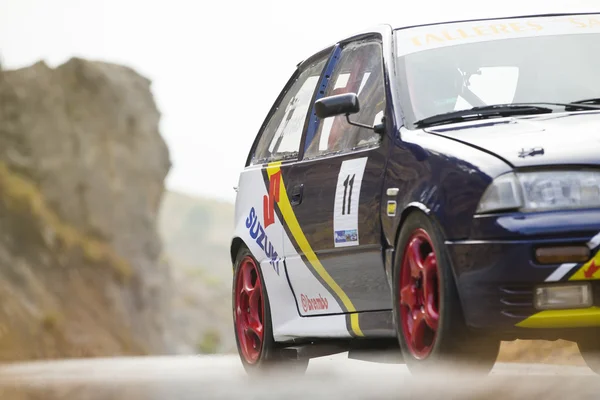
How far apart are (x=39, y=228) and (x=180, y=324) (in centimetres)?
5161

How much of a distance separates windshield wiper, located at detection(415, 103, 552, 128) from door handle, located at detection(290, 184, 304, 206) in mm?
1213

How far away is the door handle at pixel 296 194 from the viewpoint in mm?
7641

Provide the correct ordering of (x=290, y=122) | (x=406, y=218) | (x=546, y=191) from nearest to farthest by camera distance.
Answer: (x=546, y=191)
(x=406, y=218)
(x=290, y=122)

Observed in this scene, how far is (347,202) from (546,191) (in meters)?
1.51

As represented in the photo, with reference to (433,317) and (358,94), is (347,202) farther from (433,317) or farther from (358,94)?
(433,317)

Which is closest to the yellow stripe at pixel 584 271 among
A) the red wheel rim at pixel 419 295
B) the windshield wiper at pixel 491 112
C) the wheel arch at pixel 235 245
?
the red wheel rim at pixel 419 295

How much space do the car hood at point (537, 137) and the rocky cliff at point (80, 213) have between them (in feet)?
122

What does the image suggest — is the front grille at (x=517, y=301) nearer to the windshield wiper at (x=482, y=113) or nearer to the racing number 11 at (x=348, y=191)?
the windshield wiper at (x=482, y=113)

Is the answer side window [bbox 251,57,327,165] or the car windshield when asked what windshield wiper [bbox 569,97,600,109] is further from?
side window [bbox 251,57,327,165]

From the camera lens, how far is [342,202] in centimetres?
705

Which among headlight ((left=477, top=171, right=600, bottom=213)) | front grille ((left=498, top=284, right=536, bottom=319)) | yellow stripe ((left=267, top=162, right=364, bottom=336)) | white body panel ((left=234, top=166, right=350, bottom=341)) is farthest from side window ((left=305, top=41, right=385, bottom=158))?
front grille ((left=498, top=284, right=536, bottom=319))

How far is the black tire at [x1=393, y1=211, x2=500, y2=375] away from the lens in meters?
5.78

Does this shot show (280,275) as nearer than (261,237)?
Yes

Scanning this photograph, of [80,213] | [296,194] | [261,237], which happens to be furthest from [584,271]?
[80,213]
